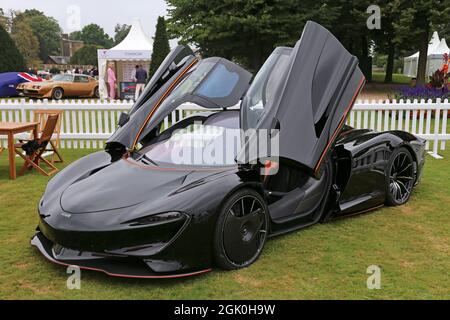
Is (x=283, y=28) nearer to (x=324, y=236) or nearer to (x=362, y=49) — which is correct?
(x=362, y=49)

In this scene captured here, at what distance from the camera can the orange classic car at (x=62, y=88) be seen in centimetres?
2370

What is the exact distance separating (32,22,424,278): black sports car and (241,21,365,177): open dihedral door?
1cm

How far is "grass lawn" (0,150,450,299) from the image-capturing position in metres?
3.62

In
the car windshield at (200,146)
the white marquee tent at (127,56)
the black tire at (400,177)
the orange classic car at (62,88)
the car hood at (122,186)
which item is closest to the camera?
the car hood at (122,186)

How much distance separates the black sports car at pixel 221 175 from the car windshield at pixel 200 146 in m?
0.02

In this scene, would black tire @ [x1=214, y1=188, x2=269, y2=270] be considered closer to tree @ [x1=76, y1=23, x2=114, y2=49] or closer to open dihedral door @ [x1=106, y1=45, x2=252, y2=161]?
open dihedral door @ [x1=106, y1=45, x2=252, y2=161]

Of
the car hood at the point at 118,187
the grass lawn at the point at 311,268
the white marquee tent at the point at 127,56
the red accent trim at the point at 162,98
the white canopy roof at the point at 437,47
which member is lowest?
the grass lawn at the point at 311,268

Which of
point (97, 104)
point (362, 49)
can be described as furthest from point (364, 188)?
point (362, 49)

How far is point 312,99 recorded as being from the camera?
4430 millimetres

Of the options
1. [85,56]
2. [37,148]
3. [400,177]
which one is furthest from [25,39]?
[400,177]

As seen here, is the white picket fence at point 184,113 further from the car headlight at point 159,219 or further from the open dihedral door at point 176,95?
the car headlight at point 159,219

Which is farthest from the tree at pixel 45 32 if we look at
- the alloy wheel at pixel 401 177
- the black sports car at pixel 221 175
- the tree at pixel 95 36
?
the alloy wheel at pixel 401 177

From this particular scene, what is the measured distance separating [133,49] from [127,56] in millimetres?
769

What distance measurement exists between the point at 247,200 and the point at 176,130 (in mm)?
1377
